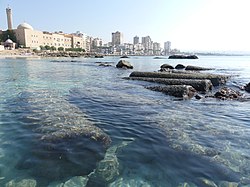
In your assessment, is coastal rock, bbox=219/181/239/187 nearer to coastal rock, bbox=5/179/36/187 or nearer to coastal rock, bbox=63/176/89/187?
coastal rock, bbox=63/176/89/187

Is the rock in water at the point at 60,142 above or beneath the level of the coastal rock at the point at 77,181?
above

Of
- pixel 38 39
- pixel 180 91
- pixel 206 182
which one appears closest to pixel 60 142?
pixel 206 182

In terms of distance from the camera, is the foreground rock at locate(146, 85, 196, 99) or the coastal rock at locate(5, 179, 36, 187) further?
the foreground rock at locate(146, 85, 196, 99)

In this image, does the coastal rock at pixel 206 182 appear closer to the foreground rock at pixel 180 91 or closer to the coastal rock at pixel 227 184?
the coastal rock at pixel 227 184

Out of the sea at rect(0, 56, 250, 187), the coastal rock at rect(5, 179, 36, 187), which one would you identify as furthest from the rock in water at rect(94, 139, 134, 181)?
the coastal rock at rect(5, 179, 36, 187)

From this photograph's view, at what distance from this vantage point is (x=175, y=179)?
17.6ft

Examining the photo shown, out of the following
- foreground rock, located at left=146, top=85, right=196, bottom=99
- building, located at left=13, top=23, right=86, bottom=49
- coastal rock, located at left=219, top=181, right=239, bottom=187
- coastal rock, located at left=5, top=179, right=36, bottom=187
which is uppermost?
building, located at left=13, top=23, right=86, bottom=49

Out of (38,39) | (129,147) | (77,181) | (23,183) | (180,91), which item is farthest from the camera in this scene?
(38,39)

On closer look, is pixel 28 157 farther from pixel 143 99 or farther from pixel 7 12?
pixel 7 12

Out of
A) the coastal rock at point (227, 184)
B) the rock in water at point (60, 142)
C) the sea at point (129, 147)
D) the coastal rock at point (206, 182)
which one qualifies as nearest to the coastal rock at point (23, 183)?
the sea at point (129, 147)

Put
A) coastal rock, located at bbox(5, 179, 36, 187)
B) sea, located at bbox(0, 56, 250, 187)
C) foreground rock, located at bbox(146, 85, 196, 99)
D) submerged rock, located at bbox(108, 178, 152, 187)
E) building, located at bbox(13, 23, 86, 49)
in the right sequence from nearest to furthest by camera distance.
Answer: coastal rock, located at bbox(5, 179, 36, 187), submerged rock, located at bbox(108, 178, 152, 187), sea, located at bbox(0, 56, 250, 187), foreground rock, located at bbox(146, 85, 196, 99), building, located at bbox(13, 23, 86, 49)

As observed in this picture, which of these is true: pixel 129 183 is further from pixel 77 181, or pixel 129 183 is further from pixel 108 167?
pixel 77 181

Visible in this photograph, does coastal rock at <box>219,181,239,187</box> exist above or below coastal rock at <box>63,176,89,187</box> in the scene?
below

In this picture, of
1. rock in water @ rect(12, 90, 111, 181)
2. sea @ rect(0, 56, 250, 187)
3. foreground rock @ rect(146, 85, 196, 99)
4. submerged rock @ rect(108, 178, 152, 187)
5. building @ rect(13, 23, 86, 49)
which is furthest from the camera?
building @ rect(13, 23, 86, 49)
